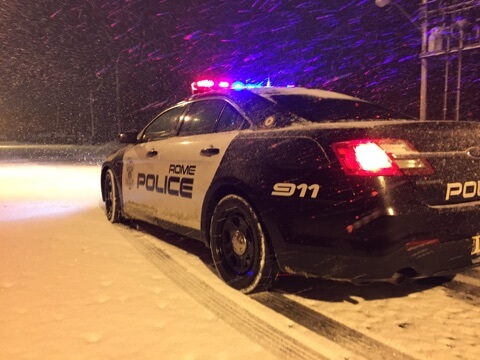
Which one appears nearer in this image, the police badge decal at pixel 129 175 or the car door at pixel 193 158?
the car door at pixel 193 158

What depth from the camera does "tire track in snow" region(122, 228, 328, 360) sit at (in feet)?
8.07

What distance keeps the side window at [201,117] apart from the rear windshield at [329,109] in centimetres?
56

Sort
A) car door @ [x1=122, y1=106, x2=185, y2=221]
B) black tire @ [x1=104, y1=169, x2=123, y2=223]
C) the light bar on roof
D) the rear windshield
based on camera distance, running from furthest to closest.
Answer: black tire @ [x1=104, y1=169, x2=123, y2=223], the light bar on roof, car door @ [x1=122, y1=106, x2=185, y2=221], the rear windshield

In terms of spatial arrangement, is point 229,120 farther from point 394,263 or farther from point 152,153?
point 394,263

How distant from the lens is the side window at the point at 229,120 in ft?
11.7

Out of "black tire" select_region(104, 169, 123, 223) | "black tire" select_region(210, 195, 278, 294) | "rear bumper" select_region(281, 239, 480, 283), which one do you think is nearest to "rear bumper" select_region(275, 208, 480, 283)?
"rear bumper" select_region(281, 239, 480, 283)

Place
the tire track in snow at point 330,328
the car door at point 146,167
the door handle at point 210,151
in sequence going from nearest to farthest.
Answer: the tire track in snow at point 330,328 < the door handle at point 210,151 < the car door at point 146,167

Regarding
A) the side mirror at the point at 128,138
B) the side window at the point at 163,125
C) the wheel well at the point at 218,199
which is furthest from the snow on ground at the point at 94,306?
the side window at the point at 163,125

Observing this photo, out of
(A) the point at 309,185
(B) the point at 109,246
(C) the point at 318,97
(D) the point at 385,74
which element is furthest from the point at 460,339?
(D) the point at 385,74

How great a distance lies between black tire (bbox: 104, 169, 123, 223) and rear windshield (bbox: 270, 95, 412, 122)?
2793 millimetres

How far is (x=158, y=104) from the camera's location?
2266 inches

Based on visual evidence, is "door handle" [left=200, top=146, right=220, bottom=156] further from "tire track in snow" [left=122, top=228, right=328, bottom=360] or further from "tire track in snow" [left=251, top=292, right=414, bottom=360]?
"tire track in snow" [left=251, top=292, right=414, bottom=360]

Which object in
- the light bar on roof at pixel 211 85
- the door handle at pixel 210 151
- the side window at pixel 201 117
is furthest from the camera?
the light bar on roof at pixel 211 85

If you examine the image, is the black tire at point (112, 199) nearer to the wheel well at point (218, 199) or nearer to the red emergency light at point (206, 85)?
the red emergency light at point (206, 85)
